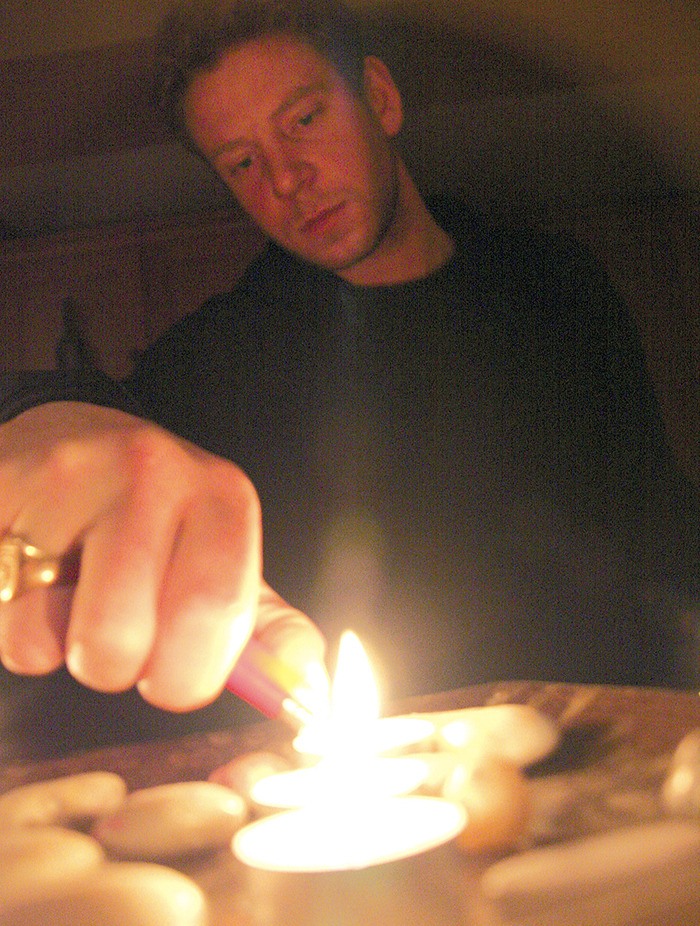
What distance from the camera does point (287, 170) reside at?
0.47m

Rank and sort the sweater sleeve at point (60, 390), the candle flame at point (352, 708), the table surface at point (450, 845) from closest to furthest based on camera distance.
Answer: the table surface at point (450, 845), the candle flame at point (352, 708), the sweater sleeve at point (60, 390)

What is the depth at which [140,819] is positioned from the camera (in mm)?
233

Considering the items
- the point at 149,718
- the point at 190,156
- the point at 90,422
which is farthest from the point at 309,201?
the point at 149,718

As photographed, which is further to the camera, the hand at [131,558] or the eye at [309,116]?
the eye at [309,116]

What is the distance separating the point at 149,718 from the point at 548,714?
0.70ft

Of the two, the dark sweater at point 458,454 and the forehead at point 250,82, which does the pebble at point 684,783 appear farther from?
the forehead at point 250,82

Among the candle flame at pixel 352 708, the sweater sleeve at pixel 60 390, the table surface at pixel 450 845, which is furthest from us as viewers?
the sweater sleeve at pixel 60 390

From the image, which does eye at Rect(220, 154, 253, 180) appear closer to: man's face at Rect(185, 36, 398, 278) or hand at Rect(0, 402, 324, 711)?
man's face at Rect(185, 36, 398, 278)

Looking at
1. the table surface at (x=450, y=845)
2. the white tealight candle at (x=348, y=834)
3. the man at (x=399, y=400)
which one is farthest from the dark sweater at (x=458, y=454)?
the white tealight candle at (x=348, y=834)

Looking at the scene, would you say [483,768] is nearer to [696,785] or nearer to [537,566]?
[696,785]

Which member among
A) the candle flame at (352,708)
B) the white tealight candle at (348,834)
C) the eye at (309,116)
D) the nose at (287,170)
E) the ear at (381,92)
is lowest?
the white tealight candle at (348,834)

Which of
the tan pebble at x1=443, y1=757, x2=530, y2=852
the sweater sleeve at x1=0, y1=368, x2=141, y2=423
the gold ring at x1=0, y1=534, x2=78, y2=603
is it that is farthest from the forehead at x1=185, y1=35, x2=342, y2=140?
the tan pebble at x1=443, y1=757, x2=530, y2=852

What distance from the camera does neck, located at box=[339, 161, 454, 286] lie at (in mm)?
495

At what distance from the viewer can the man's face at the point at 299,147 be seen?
17.8 inches
